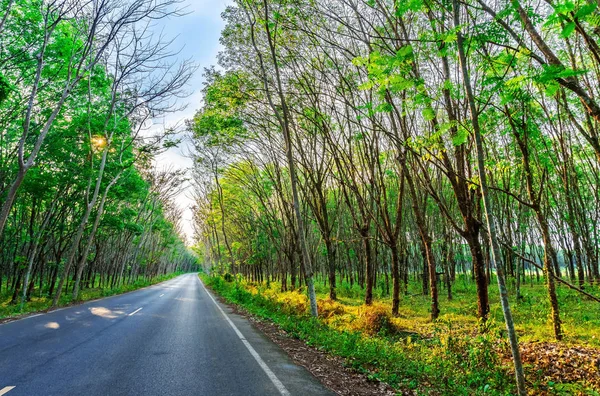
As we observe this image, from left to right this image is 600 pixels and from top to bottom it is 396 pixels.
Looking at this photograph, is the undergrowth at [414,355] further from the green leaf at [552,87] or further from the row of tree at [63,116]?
the row of tree at [63,116]

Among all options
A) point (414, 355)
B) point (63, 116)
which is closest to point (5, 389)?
point (414, 355)

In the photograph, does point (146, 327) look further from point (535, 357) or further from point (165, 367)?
point (535, 357)

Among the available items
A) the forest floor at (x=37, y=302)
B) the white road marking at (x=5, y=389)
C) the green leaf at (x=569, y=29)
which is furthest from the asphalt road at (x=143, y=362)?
the green leaf at (x=569, y=29)

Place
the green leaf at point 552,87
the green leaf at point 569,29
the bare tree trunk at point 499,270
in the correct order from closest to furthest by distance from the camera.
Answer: the green leaf at point 569,29
the green leaf at point 552,87
the bare tree trunk at point 499,270

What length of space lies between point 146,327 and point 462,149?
459 inches

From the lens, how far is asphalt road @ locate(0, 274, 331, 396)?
489 centimetres

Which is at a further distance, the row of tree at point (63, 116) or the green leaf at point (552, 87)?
the row of tree at point (63, 116)

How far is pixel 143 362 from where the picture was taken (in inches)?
250

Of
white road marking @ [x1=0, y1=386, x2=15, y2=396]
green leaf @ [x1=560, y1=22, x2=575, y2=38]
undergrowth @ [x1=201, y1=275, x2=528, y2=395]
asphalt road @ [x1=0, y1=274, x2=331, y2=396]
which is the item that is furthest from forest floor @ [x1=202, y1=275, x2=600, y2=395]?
white road marking @ [x1=0, y1=386, x2=15, y2=396]

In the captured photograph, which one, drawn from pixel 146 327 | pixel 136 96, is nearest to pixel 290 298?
pixel 146 327

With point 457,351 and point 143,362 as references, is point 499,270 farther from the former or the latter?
point 143,362

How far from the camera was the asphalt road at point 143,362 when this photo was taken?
4.89 m

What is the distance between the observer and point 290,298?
14.8 metres

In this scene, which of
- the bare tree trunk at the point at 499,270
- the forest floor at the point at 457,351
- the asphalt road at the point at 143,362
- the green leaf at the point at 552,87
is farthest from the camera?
the forest floor at the point at 457,351
